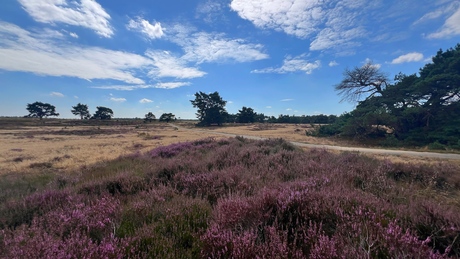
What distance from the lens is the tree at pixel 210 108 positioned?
72.3 m

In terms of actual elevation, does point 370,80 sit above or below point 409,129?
above

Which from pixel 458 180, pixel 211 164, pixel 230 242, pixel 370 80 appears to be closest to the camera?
pixel 230 242

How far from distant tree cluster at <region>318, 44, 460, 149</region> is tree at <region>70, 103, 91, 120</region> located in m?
138

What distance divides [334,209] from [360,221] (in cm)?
34

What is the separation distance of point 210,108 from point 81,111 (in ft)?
304

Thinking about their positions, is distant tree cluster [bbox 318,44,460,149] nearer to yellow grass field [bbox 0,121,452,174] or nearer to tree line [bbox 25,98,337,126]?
yellow grass field [bbox 0,121,452,174]

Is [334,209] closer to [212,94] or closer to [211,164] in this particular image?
[211,164]

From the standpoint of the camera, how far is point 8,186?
6.43m

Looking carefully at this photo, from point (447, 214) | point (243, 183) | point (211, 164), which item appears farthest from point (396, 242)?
point (211, 164)

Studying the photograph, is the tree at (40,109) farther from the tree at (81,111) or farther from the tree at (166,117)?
the tree at (166,117)

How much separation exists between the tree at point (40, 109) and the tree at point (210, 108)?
92.6m

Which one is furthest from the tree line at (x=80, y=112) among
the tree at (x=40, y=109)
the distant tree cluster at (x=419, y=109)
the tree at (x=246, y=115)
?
the distant tree cluster at (x=419, y=109)

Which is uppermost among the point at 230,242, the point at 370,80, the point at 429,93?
the point at 370,80

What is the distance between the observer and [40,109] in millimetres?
109125
